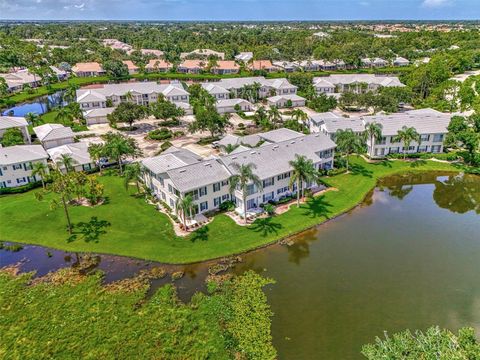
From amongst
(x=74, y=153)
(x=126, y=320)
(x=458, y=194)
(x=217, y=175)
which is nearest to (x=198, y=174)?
(x=217, y=175)

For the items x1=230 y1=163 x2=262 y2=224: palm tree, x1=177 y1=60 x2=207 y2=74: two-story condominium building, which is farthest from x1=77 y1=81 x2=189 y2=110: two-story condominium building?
x1=230 y1=163 x2=262 y2=224: palm tree

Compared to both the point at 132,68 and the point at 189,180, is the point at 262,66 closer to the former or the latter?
the point at 132,68

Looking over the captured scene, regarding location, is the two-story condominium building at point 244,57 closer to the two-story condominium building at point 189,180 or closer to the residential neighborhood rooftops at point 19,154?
the residential neighborhood rooftops at point 19,154

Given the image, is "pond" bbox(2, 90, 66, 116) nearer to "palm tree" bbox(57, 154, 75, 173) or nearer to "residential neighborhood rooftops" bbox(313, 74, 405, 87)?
"palm tree" bbox(57, 154, 75, 173)

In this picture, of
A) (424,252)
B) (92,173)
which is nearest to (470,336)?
(424,252)

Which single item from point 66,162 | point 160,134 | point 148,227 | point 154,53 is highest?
point 154,53

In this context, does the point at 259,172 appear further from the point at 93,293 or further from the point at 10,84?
the point at 10,84
